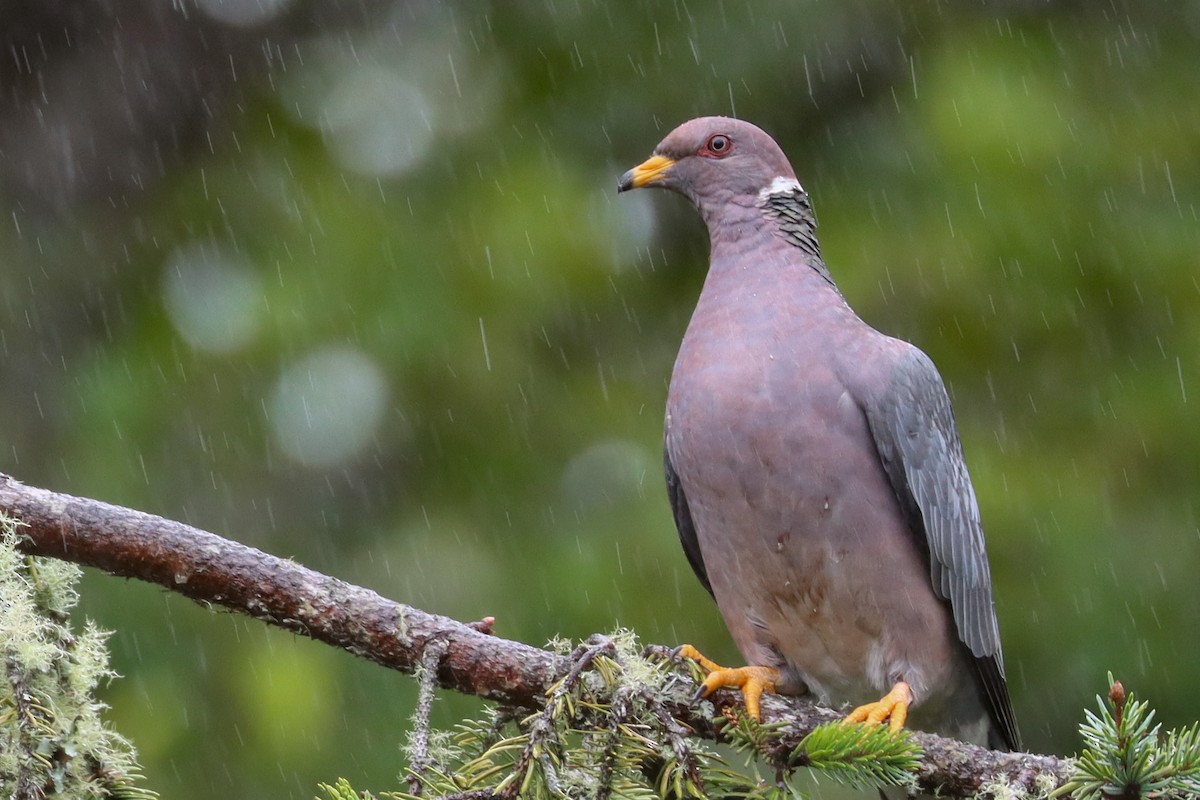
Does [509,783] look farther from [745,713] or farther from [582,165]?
[582,165]

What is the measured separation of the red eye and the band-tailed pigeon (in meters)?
0.34

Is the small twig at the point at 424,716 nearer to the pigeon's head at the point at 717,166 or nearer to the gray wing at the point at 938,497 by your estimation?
the gray wing at the point at 938,497

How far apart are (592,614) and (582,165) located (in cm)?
185

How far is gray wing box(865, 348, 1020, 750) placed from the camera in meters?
3.42

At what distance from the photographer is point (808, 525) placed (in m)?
3.32

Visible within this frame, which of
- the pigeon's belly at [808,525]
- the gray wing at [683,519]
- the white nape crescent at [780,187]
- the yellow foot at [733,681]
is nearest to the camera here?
the yellow foot at [733,681]

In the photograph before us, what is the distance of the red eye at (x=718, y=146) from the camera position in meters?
4.01

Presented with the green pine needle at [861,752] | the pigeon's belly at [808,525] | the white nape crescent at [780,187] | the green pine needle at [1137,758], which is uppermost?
the white nape crescent at [780,187]

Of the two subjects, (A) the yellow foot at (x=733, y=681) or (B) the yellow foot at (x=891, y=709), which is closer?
(A) the yellow foot at (x=733, y=681)

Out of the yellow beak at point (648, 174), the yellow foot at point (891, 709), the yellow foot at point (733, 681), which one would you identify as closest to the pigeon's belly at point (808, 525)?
the yellow foot at point (891, 709)

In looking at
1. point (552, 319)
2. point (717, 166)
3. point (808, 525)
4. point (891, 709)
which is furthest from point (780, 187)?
point (552, 319)

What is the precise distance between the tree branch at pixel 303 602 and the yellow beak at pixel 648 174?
6.23ft

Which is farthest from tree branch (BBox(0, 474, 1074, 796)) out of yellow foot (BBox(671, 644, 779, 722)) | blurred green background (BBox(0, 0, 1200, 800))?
blurred green background (BBox(0, 0, 1200, 800))

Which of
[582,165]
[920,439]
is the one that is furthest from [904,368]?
[582,165]
